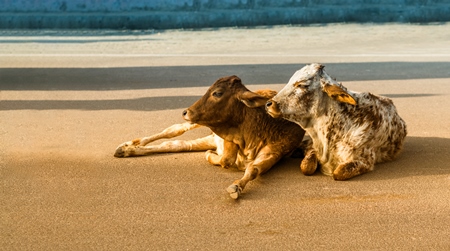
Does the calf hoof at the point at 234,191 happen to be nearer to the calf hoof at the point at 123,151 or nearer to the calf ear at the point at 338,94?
the calf ear at the point at 338,94

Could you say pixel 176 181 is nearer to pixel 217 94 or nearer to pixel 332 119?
pixel 217 94

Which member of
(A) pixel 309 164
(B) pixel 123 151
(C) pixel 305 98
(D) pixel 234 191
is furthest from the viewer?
(B) pixel 123 151

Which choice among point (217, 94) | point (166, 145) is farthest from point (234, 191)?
point (166, 145)

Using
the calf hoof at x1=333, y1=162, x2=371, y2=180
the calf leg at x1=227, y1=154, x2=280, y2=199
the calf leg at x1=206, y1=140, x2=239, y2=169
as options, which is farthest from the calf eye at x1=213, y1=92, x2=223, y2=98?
the calf hoof at x1=333, y1=162, x2=371, y2=180

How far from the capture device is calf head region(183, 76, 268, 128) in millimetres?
7281

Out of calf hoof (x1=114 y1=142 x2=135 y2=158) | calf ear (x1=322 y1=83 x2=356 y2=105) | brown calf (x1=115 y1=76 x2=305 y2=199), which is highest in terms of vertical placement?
calf ear (x1=322 y1=83 x2=356 y2=105)

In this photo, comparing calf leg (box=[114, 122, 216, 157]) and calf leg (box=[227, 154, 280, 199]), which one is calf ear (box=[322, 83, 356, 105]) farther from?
calf leg (box=[114, 122, 216, 157])

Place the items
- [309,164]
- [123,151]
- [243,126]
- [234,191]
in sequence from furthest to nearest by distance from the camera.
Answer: [123,151], [243,126], [309,164], [234,191]

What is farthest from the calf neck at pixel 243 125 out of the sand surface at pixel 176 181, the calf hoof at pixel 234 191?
→ the calf hoof at pixel 234 191

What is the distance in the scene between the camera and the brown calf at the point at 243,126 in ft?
23.9

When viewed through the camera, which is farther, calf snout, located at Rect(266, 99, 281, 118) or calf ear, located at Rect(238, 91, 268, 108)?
calf ear, located at Rect(238, 91, 268, 108)

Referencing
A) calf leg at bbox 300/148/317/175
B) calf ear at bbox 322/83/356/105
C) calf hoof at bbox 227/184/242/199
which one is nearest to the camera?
calf hoof at bbox 227/184/242/199

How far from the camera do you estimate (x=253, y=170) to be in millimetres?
7125

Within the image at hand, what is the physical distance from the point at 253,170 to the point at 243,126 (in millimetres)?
474
